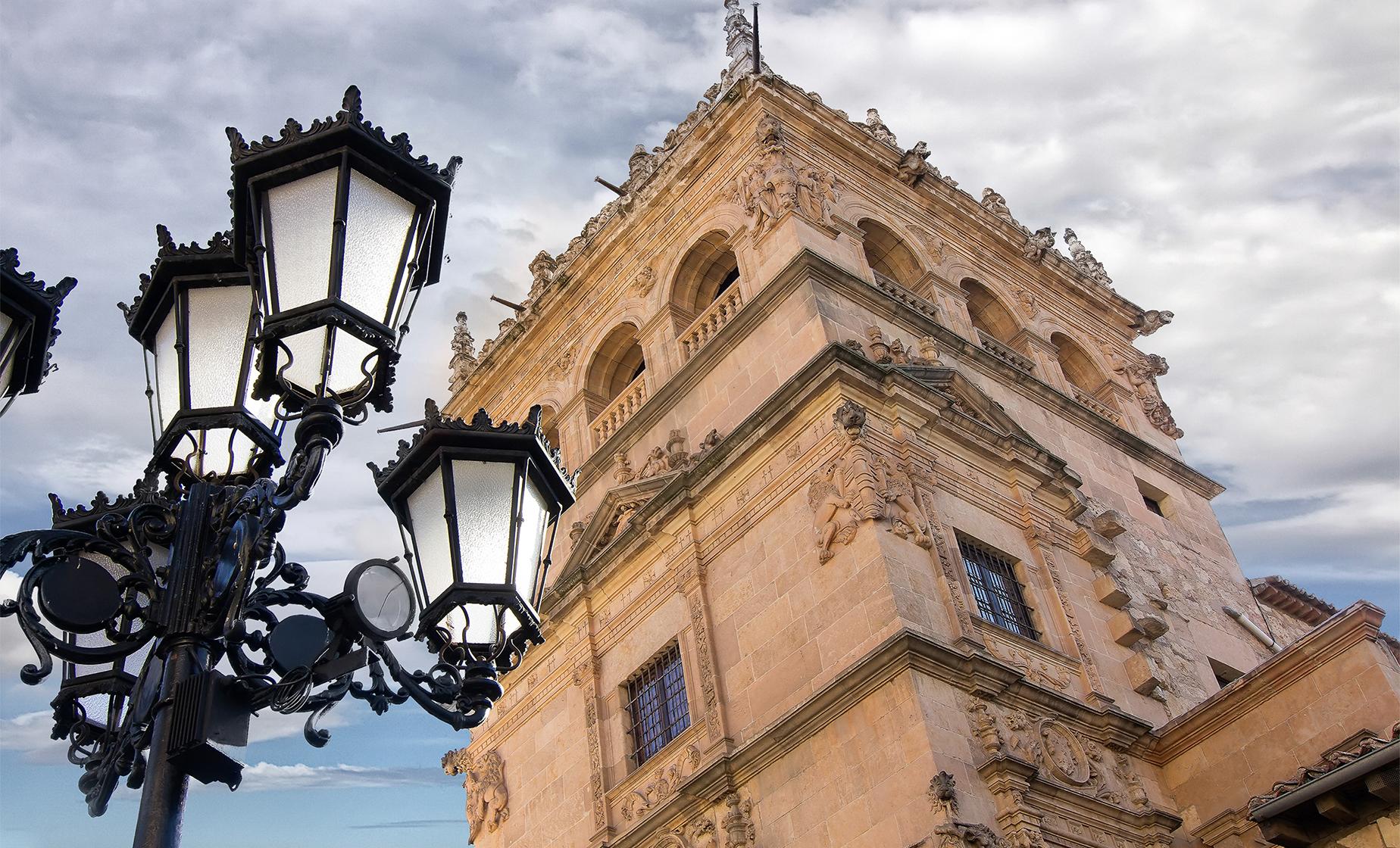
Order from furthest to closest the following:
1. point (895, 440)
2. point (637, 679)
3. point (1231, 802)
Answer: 1. point (637, 679)
2. point (895, 440)
3. point (1231, 802)

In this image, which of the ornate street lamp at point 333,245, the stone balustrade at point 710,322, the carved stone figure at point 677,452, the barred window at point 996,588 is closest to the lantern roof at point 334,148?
the ornate street lamp at point 333,245

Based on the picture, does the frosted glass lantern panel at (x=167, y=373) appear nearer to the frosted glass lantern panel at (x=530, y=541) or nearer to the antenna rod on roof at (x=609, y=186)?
the frosted glass lantern panel at (x=530, y=541)

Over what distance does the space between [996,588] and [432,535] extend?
11679 millimetres

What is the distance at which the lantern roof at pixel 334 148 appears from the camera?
6125 millimetres

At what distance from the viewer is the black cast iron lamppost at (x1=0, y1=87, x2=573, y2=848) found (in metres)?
5.59

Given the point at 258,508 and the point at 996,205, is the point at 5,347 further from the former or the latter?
the point at 996,205

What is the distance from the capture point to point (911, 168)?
77.7 feet

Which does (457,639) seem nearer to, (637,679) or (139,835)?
(139,835)

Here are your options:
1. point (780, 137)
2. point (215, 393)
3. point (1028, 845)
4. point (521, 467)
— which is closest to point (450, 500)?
point (521, 467)

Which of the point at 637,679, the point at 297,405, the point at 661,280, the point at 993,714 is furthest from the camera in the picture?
the point at 661,280

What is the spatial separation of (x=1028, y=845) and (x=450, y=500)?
9191mm

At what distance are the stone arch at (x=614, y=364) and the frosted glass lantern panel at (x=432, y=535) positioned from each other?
17501 millimetres

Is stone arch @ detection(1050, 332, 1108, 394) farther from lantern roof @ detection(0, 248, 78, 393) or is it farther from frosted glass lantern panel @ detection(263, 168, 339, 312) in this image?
lantern roof @ detection(0, 248, 78, 393)

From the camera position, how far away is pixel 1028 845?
13.2 metres
